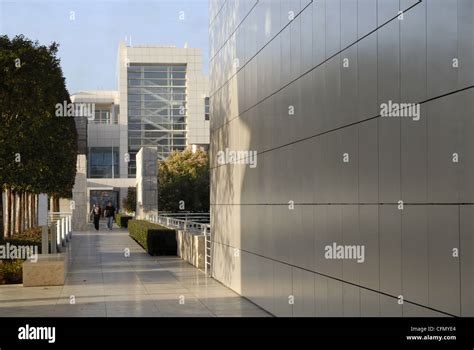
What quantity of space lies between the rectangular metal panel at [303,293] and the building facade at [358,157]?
0.03 m

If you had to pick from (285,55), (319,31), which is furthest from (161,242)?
(319,31)

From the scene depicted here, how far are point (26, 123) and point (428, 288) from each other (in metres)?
15.1

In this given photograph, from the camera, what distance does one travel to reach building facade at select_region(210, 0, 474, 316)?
22.0 ft

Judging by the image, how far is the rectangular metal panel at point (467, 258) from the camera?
6.35m

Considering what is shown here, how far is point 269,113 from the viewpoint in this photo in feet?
43.6

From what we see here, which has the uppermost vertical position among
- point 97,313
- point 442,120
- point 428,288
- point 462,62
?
point 462,62

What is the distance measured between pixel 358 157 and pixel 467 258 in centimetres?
269

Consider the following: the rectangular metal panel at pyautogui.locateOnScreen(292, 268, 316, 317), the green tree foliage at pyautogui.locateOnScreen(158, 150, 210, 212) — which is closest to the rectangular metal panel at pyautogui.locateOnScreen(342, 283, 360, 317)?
the rectangular metal panel at pyautogui.locateOnScreen(292, 268, 316, 317)

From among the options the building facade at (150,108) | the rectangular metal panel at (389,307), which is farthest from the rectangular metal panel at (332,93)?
the building facade at (150,108)

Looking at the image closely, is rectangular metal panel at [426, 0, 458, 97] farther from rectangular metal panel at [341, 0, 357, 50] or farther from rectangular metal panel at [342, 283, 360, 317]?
rectangular metal panel at [342, 283, 360, 317]

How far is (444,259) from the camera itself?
6793 millimetres

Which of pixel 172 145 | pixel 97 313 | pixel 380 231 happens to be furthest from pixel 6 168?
pixel 172 145

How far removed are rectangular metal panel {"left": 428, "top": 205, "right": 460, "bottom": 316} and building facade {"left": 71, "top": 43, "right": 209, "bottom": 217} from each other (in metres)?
78.1

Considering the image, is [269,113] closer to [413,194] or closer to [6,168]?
[413,194]
